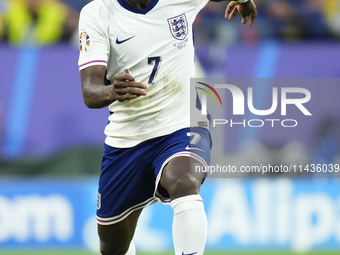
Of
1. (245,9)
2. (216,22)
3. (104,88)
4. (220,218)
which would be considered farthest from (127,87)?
(216,22)

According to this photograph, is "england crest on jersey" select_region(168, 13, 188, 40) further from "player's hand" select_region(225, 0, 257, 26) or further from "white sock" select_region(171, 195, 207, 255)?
"white sock" select_region(171, 195, 207, 255)

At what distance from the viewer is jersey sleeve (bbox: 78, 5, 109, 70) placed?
3559 mm

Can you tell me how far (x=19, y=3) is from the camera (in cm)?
802

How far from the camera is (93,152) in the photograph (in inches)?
274

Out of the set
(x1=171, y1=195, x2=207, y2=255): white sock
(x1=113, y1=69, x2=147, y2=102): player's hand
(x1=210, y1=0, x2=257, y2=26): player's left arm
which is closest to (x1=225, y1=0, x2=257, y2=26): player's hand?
(x1=210, y1=0, x2=257, y2=26): player's left arm

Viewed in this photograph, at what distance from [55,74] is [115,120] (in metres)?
3.62

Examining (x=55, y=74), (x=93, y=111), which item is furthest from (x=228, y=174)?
(x=55, y=74)

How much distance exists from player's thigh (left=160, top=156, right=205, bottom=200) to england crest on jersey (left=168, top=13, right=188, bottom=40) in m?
0.88

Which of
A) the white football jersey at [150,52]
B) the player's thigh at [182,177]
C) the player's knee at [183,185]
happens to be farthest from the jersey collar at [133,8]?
the player's knee at [183,185]

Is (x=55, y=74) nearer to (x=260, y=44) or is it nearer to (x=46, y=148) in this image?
(x=46, y=148)

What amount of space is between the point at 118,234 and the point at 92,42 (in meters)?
1.43

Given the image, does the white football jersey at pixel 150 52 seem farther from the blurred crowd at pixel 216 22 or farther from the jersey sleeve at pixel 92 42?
the blurred crowd at pixel 216 22

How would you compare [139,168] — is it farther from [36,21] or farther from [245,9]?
[36,21]

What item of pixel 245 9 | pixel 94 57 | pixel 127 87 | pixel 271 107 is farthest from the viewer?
pixel 271 107
